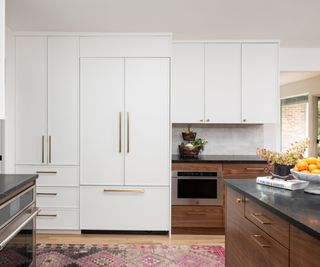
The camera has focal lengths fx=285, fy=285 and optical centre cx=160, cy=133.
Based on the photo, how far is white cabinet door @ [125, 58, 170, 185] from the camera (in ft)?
10.9

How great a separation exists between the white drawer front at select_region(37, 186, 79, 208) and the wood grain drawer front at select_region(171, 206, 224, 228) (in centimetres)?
117

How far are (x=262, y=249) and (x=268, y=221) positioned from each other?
156 mm

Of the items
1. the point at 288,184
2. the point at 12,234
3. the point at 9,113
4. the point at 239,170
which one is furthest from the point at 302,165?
the point at 9,113

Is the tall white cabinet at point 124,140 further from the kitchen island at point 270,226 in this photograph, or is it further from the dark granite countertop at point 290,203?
the dark granite countertop at point 290,203

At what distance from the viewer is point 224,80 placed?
11.8ft

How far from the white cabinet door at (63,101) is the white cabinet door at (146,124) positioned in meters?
0.61

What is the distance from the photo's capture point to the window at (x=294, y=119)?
654 cm

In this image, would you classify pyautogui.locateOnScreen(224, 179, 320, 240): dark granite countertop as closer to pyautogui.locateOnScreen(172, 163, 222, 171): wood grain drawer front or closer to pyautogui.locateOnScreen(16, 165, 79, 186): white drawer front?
pyautogui.locateOnScreen(172, 163, 222, 171): wood grain drawer front

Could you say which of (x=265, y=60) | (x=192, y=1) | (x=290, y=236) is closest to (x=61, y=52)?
(x=192, y=1)

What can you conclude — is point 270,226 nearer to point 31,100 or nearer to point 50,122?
point 50,122

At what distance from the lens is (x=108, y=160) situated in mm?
3332

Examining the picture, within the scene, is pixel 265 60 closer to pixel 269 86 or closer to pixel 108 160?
pixel 269 86

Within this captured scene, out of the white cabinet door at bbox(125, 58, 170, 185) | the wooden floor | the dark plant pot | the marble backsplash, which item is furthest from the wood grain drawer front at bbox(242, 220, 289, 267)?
the marble backsplash

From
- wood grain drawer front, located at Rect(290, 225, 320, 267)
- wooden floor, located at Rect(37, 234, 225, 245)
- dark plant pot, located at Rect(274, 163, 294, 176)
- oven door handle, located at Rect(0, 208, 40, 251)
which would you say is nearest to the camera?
wood grain drawer front, located at Rect(290, 225, 320, 267)
